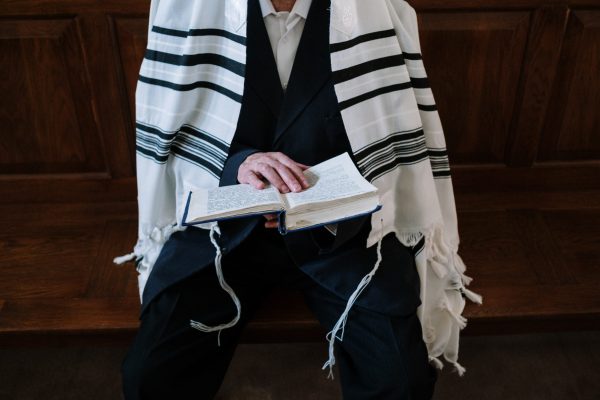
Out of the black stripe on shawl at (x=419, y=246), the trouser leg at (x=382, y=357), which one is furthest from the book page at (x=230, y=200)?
the black stripe on shawl at (x=419, y=246)

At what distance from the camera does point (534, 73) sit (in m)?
1.93

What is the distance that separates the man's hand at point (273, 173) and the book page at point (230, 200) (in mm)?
21

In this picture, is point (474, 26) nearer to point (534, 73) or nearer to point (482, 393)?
point (534, 73)

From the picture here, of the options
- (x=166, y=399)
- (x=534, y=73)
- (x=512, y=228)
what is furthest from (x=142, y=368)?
(x=534, y=73)

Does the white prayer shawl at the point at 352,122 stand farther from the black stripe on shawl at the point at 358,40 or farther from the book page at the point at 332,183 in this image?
the book page at the point at 332,183

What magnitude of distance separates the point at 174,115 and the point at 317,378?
0.94m

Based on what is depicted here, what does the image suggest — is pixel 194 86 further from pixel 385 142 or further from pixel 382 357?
pixel 382 357

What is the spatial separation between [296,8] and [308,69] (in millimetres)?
147

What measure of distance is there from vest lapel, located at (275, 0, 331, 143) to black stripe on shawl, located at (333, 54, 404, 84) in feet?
0.16

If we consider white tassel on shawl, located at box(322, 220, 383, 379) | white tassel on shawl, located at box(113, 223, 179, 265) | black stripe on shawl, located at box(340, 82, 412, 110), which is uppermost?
black stripe on shawl, located at box(340, 82, 412, 110)

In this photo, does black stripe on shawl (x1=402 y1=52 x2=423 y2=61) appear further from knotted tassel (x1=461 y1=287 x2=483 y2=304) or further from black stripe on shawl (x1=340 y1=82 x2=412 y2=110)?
A: knotted tassel (x1=461 y1=287 x2=483 y2=304)

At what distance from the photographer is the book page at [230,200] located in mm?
1275

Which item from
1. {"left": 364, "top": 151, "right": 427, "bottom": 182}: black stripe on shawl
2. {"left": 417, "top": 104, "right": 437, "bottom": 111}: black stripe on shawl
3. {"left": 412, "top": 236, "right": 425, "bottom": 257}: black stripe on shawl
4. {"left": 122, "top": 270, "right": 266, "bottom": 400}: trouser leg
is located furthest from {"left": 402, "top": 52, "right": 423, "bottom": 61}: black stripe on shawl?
{"left": 122, "top": 270, "right": 266, "bottom": 400}: trouser leg

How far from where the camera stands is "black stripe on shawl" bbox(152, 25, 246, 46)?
147 cm
